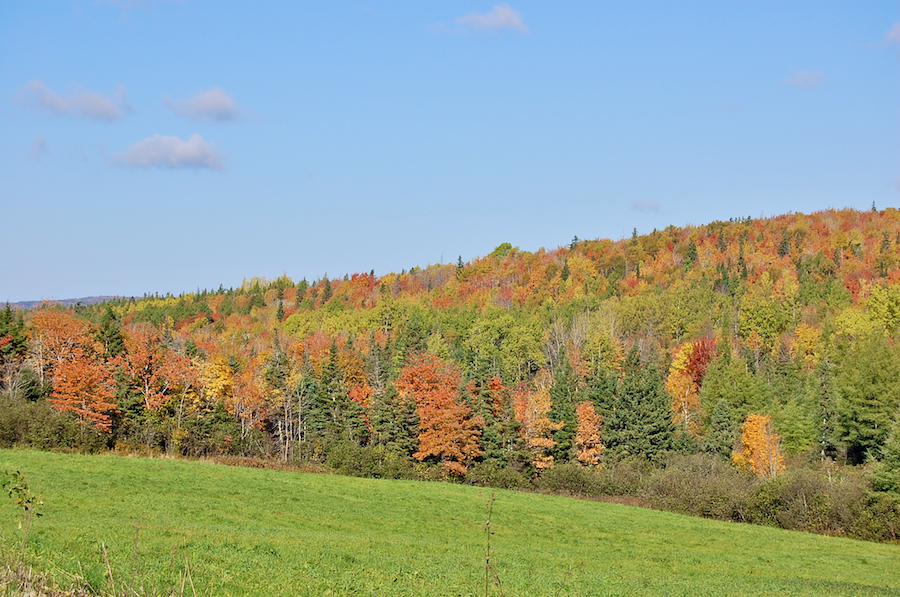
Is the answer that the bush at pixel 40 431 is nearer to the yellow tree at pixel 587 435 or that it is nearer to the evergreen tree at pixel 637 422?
the yellow tree at pixel 587 435

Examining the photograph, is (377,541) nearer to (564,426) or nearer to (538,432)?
(538,432)

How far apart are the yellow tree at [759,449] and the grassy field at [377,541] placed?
24.7m

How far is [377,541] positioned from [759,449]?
5241 centimetres

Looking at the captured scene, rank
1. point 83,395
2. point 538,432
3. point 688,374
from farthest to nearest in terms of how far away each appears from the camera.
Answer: point 688,374 → point 538,432 → point 83,395

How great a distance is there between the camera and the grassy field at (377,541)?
588 inches

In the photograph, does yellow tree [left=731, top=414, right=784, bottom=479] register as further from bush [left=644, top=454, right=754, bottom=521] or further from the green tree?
bush [left=644, top=454, right=754, bottom=521]

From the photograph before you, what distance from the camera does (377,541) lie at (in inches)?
991

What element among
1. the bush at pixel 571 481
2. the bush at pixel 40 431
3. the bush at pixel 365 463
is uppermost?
the bush at pixel 40 431

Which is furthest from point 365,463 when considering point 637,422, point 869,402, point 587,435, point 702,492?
point 869,402

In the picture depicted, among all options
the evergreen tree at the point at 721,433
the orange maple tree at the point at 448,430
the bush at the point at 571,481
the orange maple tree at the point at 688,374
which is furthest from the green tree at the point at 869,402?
the orange maple tree at the point at 448,430

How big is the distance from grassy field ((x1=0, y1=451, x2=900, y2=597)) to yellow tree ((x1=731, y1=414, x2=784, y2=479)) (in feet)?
81.0

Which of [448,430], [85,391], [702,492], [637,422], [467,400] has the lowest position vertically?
[702,492]

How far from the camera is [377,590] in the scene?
13922 millimetres

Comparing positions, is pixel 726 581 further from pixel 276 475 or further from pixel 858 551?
pixel 276 475
